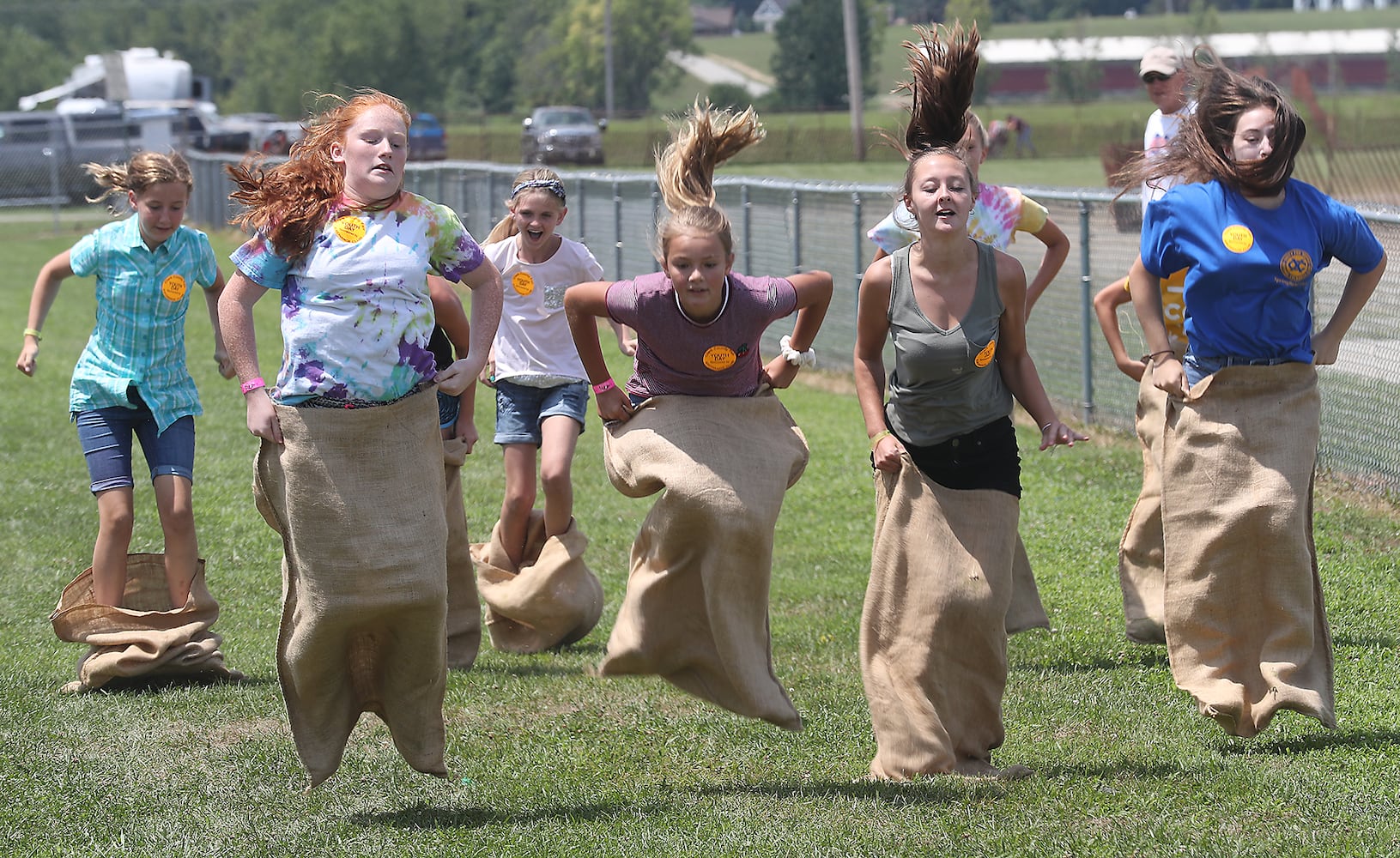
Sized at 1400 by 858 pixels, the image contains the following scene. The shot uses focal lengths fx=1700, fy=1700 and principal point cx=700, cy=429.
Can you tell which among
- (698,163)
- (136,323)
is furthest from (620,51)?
(698,163)

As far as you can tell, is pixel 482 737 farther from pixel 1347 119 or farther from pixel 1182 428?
pixel 1347 119

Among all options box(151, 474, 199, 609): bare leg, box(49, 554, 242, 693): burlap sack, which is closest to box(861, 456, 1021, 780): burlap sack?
box(49, 554, 242, 693): burlap sack

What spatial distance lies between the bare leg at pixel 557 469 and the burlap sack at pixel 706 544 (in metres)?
1.75

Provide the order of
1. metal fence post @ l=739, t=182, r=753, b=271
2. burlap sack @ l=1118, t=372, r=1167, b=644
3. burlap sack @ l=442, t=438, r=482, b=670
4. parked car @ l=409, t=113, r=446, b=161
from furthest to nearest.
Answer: parked car @ l=409, t=113, r=446, b=161, metal fence post @ l=739, t=182, r=753, b=271, burlap sack @ l=442, t=438, r=482, b=670, burlap sack @ l=1118, t=372, r=1167, b=644

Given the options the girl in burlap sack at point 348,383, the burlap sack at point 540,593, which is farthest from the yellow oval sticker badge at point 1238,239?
the burlap sack at point 540,593

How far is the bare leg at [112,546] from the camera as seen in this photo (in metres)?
6.72

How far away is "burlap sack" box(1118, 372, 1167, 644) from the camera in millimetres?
6707

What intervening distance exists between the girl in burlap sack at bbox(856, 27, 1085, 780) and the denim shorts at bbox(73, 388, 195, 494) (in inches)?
119

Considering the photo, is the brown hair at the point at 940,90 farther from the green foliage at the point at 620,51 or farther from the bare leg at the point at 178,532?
the green foliage at the point at 620,51

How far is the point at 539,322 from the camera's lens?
7402 millimetres

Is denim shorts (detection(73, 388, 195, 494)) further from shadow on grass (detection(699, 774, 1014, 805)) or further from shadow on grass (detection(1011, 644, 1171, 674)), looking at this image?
shadow on grass (detection(1011, 644, 1171, 674))

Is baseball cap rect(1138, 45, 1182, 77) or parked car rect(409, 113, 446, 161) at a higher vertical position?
baseball cap rect(1138, 45, 1182, 77)

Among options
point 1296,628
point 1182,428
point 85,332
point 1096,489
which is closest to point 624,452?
point 1182,428

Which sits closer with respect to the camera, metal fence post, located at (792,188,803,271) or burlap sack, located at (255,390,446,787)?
burlap sack, located at (255,390,446,787)
